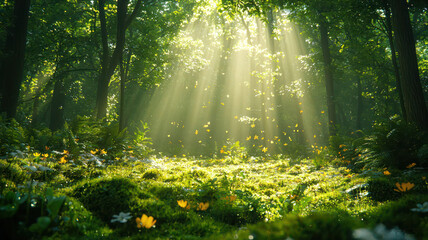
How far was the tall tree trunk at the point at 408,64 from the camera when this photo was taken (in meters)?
6.77

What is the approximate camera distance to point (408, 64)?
695cm

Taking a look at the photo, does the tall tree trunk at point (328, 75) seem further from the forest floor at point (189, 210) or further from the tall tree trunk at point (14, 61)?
the tall tree trunk at point (14, 61)

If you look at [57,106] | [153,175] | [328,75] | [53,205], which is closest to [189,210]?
[53,205]

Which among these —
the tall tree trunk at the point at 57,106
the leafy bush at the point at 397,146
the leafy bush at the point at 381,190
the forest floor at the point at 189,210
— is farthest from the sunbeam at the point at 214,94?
the forest floor at the point at 189,210

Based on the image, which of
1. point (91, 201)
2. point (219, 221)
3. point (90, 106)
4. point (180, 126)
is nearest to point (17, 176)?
point (91, 201)

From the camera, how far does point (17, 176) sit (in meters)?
3.81

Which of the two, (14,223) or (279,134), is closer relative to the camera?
(14,223)

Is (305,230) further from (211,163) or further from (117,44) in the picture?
(117,44)

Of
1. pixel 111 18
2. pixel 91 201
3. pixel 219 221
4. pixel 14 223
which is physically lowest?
pixel 219 221

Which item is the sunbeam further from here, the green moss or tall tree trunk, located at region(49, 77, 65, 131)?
the green moss

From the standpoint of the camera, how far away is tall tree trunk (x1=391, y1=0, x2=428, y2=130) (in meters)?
6.77

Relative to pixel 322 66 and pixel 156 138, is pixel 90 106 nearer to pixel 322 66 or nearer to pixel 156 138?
pixel 156 138

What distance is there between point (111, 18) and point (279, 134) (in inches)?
528

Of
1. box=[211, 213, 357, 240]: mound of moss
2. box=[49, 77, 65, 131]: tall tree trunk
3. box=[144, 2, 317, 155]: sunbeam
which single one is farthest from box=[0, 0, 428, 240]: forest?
box=[144, 2, 317, 155]: sunbeam
